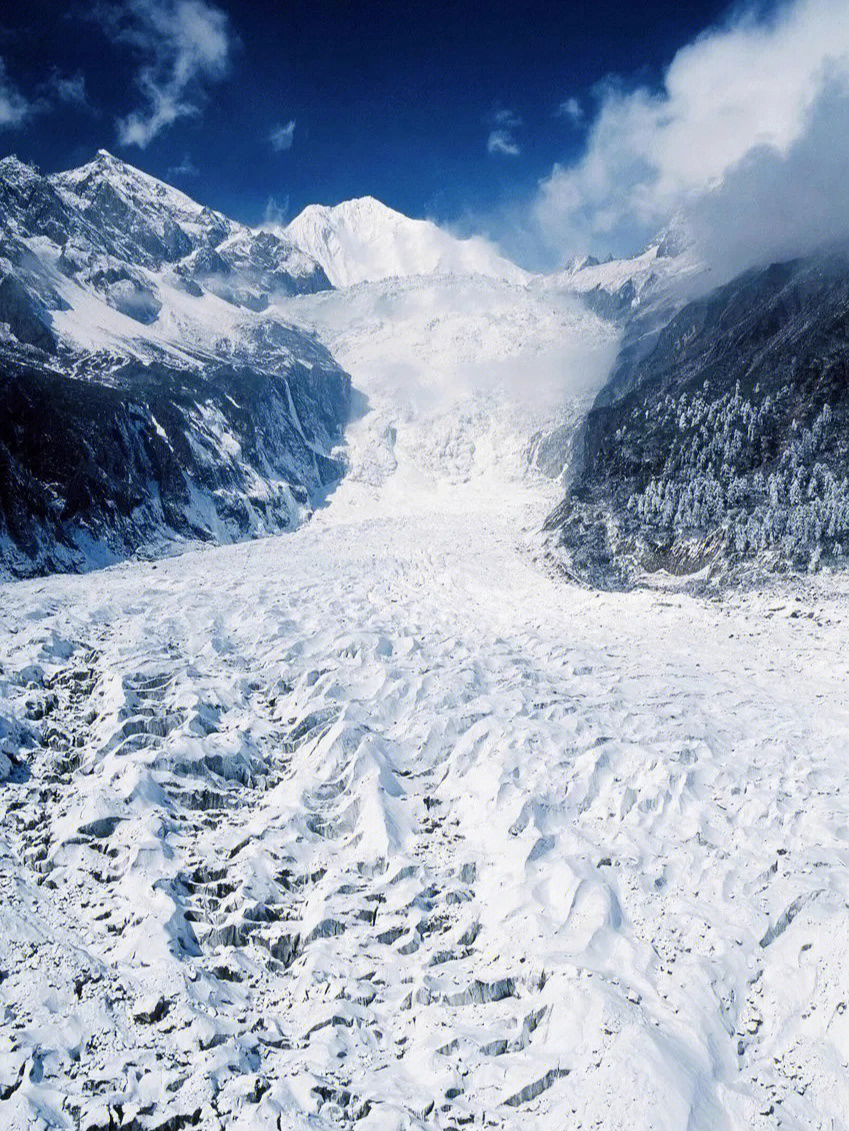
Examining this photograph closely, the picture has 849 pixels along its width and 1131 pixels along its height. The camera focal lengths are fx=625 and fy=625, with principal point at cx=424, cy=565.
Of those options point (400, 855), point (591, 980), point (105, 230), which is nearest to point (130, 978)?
point (400, 855)

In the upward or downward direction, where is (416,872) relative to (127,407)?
downward

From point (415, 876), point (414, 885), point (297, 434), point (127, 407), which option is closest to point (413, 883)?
point (414, 885)

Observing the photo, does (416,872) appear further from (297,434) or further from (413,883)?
(297,434)

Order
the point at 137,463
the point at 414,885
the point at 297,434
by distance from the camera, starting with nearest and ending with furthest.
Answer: the point at 414,885 → the point at 137,463 → the point at 297,434

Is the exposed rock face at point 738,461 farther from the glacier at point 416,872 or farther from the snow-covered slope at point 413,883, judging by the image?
the snow-covered slope at point 413,883

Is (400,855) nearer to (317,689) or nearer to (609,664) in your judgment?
(317,689)

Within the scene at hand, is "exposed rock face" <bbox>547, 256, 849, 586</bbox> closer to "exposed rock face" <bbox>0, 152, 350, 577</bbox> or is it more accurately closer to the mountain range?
the mountain range

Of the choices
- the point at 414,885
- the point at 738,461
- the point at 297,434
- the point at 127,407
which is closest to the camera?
the point at 414,885
